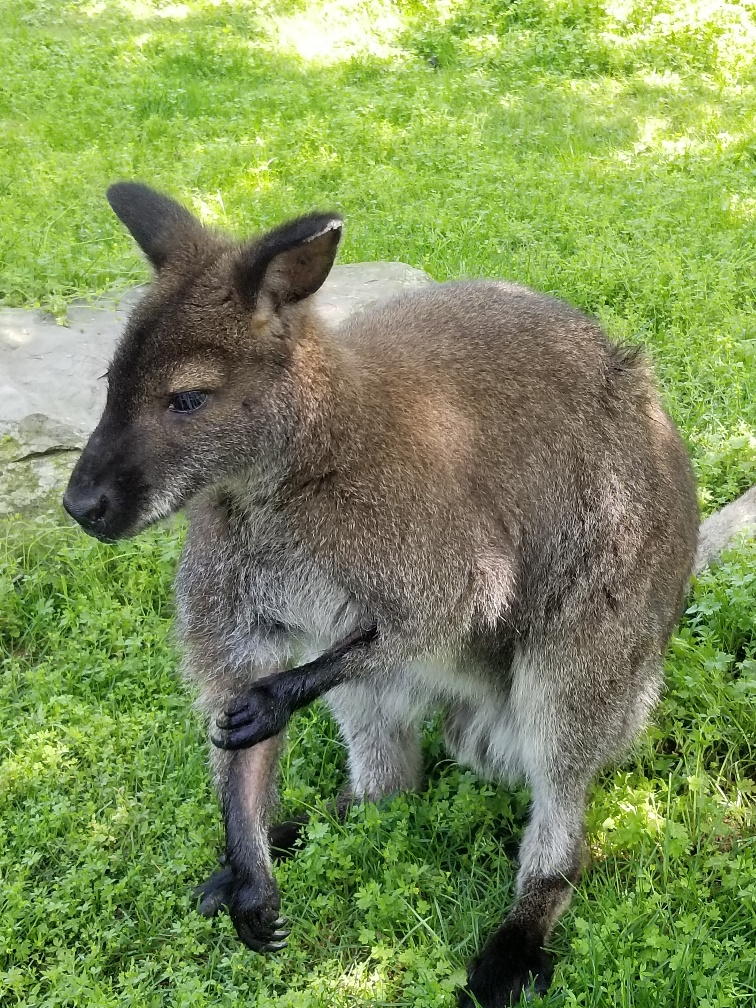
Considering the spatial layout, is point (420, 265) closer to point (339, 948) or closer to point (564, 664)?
point (564, 664)

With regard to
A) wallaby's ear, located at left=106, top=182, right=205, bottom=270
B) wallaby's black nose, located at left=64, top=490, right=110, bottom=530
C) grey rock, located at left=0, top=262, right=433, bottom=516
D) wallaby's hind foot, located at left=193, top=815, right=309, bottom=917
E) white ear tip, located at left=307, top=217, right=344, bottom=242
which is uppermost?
white ear tip, located at left=307, top=217, right=344, bottom=242

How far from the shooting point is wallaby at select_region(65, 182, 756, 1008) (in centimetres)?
250

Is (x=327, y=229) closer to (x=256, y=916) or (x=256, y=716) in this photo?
(x=256, y=716)

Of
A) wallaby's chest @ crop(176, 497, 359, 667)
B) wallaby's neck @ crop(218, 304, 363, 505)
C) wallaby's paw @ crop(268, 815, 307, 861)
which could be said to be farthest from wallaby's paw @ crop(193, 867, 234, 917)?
wallaby's neck @ crop(218, 304, 363, 505)

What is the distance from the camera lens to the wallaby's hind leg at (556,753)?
285 centimetres

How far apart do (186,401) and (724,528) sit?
204cm

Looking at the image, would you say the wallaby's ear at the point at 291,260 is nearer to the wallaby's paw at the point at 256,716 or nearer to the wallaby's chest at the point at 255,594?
the wallaby's chest at the point at 255,594

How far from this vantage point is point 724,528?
370 cm

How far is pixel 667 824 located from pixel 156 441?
1646mm

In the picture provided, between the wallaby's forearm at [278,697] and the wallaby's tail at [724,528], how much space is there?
5.12 feet

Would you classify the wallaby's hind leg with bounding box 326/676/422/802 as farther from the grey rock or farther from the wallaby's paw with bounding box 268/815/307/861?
the grey rock

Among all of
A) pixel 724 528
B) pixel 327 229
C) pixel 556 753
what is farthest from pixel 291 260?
pixel 724 528

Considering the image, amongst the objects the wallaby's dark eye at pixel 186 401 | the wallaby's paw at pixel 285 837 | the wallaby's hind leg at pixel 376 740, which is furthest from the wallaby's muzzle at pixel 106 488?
the wallaby's paw at pixel 285 837

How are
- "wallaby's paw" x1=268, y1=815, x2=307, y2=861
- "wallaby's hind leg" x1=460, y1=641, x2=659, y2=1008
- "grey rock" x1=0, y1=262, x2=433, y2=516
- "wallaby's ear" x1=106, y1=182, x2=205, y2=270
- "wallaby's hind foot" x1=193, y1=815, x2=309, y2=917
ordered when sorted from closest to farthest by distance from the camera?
"wallaby's ear" x1=106, y1=182, x2=205, y2=270, "wallaby's hind leg" x1=460, y1=641, x2=659, y2=1008, "wallaby's hind foot" x1=193, y1=815, x2=309, y2=917, "wallaby's paw" x1=268, y1=815, x2=307, y2=861, "grey rock" x1=0, y1=262, x2=433, y2=516
